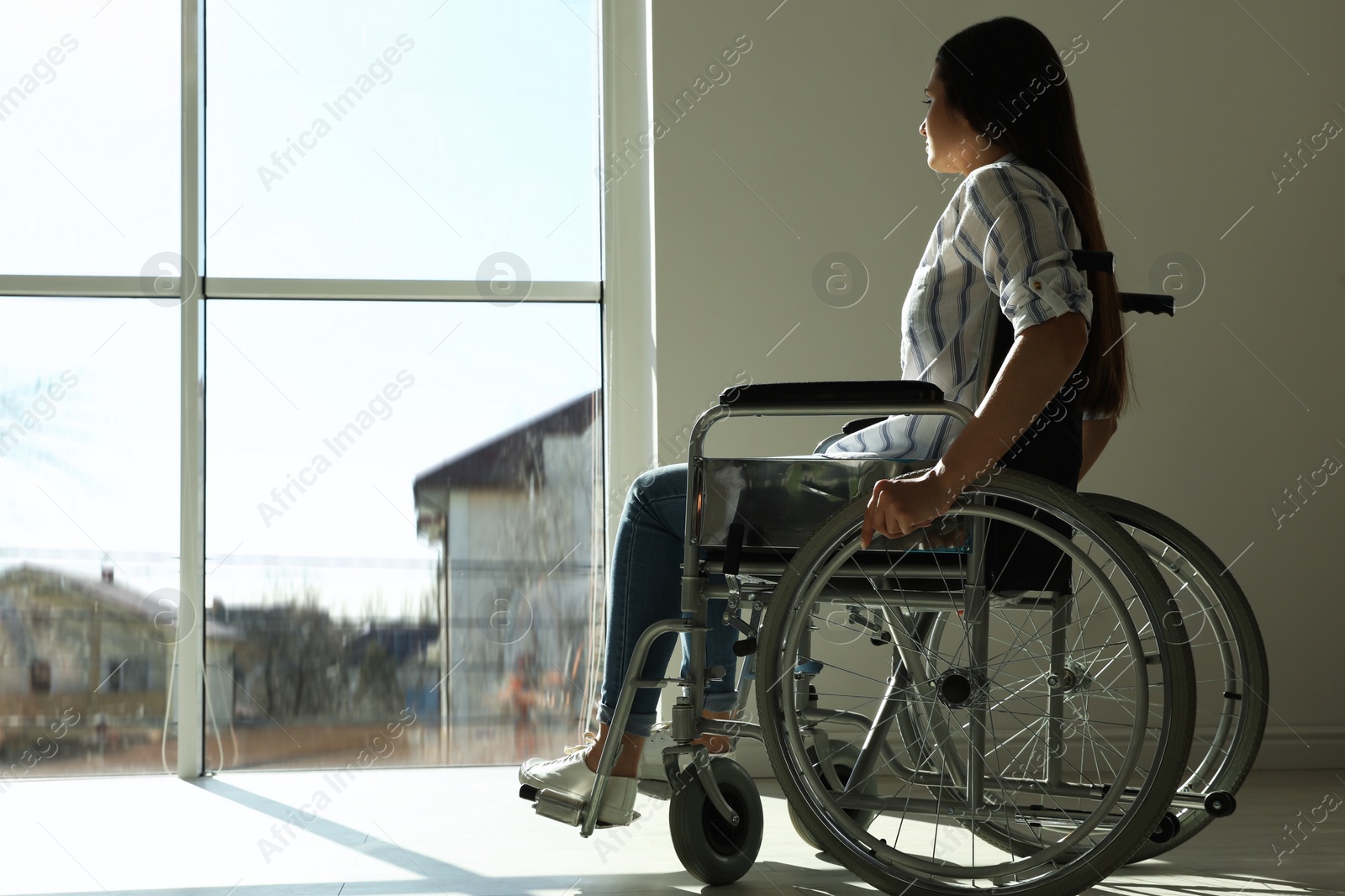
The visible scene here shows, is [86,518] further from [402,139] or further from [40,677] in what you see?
[402,139]

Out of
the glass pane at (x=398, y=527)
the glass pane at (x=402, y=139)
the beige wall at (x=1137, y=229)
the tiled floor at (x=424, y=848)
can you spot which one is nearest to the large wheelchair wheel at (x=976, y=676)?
the tiled floor at (x=424, y=848)

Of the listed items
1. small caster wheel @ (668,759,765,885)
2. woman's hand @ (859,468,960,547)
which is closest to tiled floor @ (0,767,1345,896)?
small caster wheel @ (668,759,765,885)

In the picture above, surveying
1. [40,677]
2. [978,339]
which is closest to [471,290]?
[40,677]

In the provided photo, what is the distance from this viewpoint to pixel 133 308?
239 cm

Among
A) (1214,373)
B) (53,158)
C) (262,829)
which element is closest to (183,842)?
(262,829)

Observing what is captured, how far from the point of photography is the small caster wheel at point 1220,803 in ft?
3.94

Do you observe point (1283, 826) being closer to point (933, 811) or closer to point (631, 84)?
point (933, 811)

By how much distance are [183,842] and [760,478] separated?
1.13m

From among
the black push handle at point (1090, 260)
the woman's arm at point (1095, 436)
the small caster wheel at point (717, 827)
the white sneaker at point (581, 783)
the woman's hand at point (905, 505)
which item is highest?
the black push handle at point (1090, 260)

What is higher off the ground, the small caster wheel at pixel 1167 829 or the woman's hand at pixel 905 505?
the woman's hand at pixel 905 505

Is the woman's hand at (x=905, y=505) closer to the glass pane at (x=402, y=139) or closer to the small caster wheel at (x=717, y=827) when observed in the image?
the small caster wheel at (x=717, y=827)

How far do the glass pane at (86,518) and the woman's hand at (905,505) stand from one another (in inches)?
70.6

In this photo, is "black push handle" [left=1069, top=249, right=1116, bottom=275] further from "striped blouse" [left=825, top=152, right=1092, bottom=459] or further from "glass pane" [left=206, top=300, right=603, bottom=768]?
"glass pane" [left=206, top=300, right=603, bottom=768]

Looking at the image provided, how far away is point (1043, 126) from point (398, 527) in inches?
65.8
